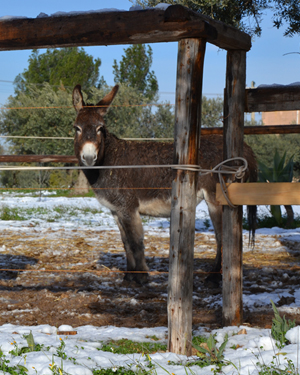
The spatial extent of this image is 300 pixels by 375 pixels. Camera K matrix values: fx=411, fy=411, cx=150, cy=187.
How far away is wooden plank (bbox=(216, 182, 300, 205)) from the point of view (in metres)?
2.88

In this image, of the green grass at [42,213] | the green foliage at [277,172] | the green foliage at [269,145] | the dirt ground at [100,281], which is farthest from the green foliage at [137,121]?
the dirt ground at [100,281]

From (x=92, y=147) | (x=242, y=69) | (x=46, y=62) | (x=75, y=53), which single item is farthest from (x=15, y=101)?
(x=242, y=69)

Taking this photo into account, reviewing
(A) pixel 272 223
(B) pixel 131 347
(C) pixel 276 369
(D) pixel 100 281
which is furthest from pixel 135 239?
(A) pixel 272 223

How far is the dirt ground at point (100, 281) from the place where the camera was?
3.75 m

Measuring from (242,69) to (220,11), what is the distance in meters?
4.48

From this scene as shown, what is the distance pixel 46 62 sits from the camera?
37656mm

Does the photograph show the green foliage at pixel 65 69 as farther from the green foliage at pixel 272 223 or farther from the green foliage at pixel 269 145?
the green foliage at pixel 272 223

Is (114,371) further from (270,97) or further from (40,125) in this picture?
(40,125)

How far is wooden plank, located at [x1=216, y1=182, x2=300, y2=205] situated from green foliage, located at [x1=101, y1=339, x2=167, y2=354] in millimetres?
1212

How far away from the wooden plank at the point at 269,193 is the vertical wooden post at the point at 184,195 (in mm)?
490

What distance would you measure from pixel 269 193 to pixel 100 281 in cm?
291

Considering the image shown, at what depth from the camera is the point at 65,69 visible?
33531mm

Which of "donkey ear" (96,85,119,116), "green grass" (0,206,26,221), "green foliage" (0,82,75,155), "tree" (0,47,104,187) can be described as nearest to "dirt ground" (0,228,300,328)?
"green grass" (0,206,26,221)

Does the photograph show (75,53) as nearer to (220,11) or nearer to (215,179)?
(220,11)
